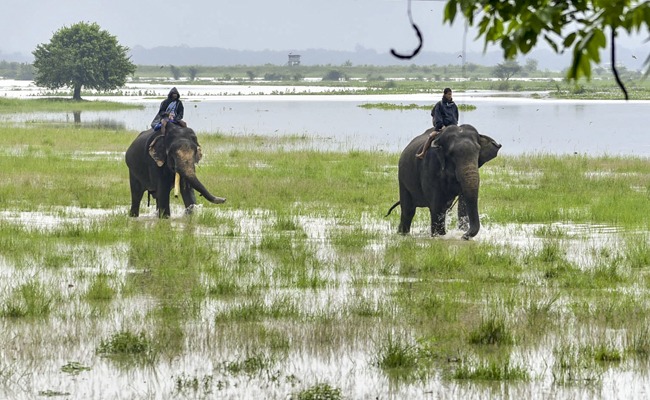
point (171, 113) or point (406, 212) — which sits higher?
point (171, 113)

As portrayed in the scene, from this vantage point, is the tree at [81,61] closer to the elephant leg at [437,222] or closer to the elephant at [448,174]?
the elephant at [448,174]

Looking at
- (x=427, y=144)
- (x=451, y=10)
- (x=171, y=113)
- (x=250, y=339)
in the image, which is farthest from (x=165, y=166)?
(x=451, y=10)

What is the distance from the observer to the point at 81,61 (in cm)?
8356

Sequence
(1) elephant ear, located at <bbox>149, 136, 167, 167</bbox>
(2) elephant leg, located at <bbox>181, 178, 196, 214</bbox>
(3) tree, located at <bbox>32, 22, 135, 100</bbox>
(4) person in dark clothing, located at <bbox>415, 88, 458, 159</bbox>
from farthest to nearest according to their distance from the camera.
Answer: (3) tree, located at <bbox>32, 22, 135, 100</bbox> → (2) elephant leg, located at <bbox>181, 178, 196, 214</bbox> → (1) elephant ear, located at <bbox>149, 136, 167, 167</bbox> → (4) person in dark clothing, located at <bbox>415, 88, 458, 159</bbox>

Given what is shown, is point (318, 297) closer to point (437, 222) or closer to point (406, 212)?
point (437, 222)

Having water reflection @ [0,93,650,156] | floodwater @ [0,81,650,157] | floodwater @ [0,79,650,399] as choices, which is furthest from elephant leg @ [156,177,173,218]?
water reflection @ [0,93,650,156]

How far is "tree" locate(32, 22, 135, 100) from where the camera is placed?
84188 mm

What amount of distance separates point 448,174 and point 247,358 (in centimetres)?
759

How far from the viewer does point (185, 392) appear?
908 centimetres

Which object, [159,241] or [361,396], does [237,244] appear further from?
[361,396]

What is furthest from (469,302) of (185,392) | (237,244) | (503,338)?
(237,244)

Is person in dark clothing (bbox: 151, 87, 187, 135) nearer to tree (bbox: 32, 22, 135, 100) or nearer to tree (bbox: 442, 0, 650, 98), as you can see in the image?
tree (bbox: 442, 0, 650, 98)

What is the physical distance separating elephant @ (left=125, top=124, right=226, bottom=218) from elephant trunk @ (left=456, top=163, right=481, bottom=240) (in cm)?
391

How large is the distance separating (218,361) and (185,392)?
0.97 metres
